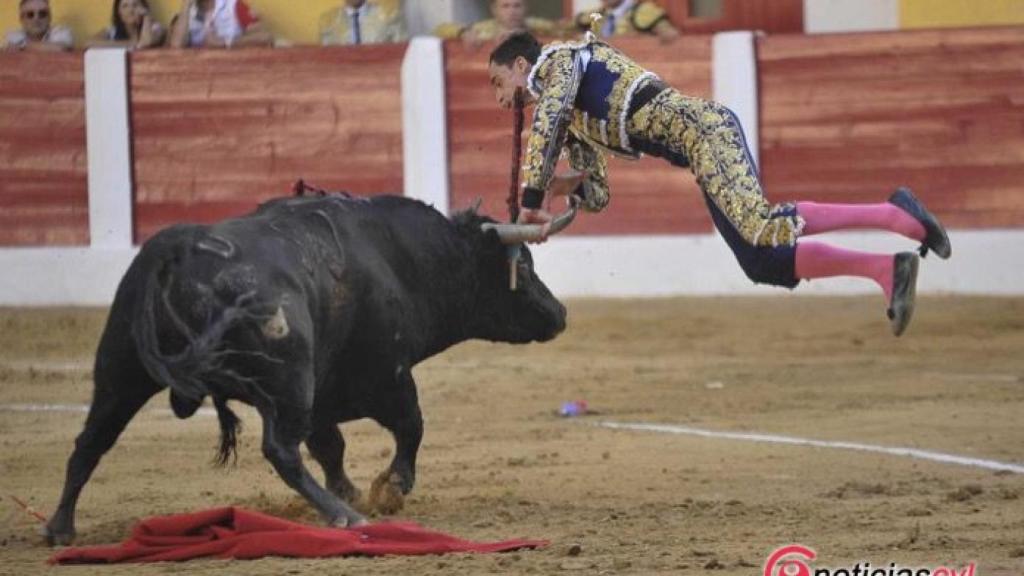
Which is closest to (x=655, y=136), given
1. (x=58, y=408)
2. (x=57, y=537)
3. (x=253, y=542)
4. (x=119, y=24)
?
(x=253, y=542)

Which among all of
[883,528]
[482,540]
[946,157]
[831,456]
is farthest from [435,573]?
[946,157]

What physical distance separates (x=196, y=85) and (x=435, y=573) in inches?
307

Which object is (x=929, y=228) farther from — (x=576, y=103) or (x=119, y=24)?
(x=119, y=24)

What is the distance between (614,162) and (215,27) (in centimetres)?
238

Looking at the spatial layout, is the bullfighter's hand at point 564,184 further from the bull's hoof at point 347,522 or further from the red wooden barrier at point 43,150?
the red wooden barrier at point 43,150

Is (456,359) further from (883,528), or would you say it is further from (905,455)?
(883,528)

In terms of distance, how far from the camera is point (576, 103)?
6.55 meters

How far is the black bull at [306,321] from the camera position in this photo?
5.62 meters

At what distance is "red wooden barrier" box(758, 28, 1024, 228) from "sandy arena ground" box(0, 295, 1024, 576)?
625 mm

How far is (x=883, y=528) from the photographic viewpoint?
5812 mm

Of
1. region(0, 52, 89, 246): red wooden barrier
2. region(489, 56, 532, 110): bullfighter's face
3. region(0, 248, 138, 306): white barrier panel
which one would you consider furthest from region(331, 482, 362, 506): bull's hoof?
region(0, 52, 89, 246): red wooden barrier

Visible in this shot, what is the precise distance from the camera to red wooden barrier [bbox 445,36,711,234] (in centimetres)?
1201

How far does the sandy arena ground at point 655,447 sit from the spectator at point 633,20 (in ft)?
4.65

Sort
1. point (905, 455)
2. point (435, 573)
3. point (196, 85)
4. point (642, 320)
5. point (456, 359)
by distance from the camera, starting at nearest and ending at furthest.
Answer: point (435, 573)
point (905, 455)
point (456, 359)
point (642, 320)
point (196, 85)
